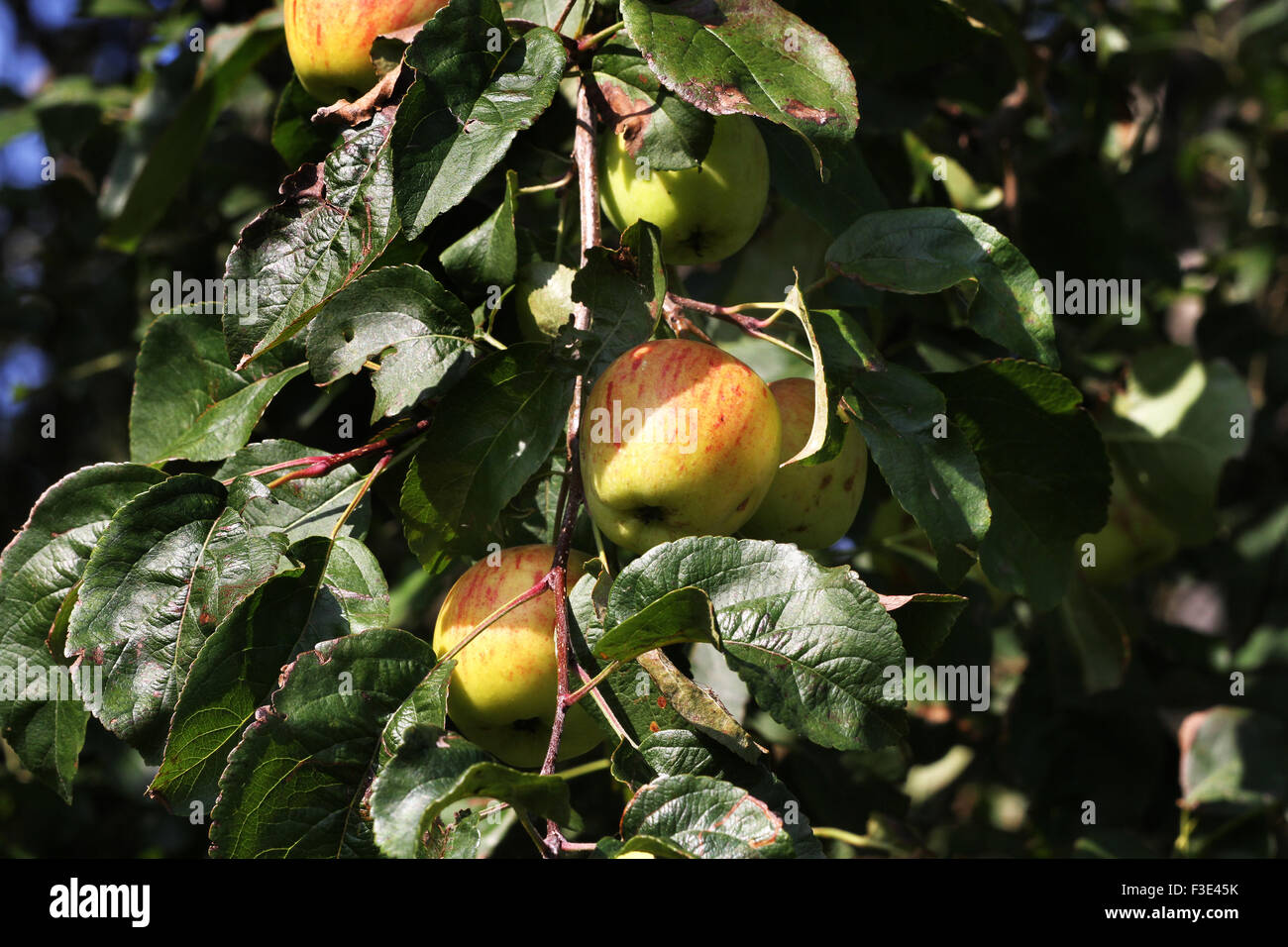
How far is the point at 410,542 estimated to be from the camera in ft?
3.34

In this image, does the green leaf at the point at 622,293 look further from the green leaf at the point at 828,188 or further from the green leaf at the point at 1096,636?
the green leaf at the point at 1096,636

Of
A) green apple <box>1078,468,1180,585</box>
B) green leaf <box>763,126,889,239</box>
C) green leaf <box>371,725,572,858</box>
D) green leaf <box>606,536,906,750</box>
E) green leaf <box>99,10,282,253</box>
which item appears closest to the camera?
green leaf <box>371,725,572,858</box>

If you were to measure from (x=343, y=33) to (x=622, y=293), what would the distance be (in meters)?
0.39

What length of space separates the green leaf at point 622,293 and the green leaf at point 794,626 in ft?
0.70

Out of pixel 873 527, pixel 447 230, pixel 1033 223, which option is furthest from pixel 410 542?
pixel 1033 223

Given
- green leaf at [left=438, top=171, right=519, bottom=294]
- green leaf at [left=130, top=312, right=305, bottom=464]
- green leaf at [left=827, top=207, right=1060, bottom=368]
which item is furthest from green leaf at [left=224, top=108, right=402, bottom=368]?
green leaf at [left=827, top=207, right=1060, bottom=368]

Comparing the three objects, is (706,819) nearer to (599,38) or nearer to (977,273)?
(977,273)

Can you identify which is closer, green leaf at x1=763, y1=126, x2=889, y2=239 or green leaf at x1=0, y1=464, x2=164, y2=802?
green leaf at x1=0, y1=464, x2=164, y2=802

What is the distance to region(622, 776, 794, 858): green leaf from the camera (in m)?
0.76

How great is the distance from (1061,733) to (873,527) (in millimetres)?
533

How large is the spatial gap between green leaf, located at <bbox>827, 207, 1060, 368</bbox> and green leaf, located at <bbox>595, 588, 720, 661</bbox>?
37 cm

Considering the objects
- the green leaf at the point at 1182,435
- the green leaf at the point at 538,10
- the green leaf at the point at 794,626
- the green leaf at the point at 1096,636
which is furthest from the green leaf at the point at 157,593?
the green leaf at the point at 1182,435

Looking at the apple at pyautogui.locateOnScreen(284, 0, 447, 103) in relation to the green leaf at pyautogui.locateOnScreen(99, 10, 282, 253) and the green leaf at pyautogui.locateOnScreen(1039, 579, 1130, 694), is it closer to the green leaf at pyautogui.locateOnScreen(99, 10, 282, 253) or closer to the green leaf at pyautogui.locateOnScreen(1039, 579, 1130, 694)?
the green leaf at pyautogui.locateOnScreen(99, 10, 282, 253)

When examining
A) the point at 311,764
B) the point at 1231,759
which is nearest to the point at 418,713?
the point at 311,764
